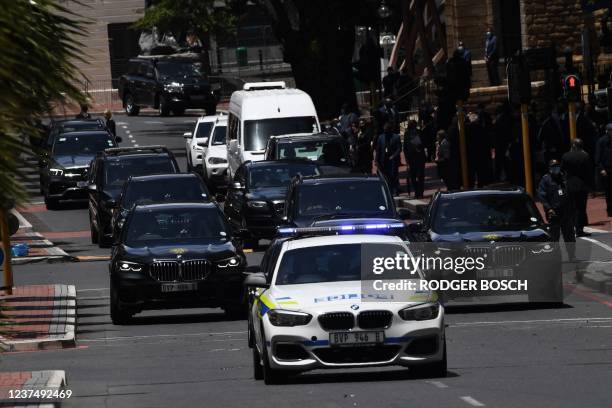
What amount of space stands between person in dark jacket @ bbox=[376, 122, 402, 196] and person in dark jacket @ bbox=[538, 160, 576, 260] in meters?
12.5

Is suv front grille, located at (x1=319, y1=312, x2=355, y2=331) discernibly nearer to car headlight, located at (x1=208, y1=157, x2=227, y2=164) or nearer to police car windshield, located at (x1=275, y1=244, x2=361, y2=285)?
police car windshield, located at (x1=275, y1=244, x2=361, y2=285)

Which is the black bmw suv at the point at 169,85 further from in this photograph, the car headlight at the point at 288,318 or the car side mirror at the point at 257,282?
the car headlight at the point at 288,318

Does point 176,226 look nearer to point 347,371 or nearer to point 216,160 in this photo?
point 347,371

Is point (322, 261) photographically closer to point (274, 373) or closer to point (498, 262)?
point (274, 373)

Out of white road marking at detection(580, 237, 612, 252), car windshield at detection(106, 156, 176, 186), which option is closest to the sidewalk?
car windshield at detection(106, 156, 176, 186)

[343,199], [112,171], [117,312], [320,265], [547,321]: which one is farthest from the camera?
[112,171]

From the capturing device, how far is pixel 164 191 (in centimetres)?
3036

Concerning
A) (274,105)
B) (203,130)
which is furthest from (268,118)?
(203,130)

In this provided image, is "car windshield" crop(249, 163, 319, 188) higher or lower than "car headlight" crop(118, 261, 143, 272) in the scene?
higher

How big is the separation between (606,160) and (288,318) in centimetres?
1792

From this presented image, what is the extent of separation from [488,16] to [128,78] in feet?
66.3

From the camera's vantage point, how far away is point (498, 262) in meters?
21.5

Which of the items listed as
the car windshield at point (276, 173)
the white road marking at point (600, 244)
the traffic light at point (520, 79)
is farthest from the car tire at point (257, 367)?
the car windshield at point (276, 173)

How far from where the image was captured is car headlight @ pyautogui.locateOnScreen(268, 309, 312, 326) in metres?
14.4
